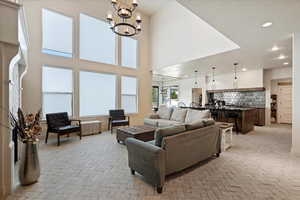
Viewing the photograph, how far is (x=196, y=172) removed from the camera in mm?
2779

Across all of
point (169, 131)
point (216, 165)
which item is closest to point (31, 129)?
point (169, 131)

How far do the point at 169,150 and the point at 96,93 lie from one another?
4.99 metres

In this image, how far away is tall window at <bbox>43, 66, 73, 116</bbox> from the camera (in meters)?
5.30

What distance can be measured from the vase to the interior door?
1098 centimetres

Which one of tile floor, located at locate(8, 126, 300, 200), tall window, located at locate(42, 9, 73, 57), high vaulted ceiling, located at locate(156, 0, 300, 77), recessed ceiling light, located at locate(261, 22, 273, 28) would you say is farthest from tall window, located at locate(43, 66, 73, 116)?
recessed ceiling light, located at locate(261, 22, 273, 28)

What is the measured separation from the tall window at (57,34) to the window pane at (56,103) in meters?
1.49

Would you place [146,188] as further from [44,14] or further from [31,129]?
[44,14]

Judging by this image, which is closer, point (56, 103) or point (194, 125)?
point (194, 125)

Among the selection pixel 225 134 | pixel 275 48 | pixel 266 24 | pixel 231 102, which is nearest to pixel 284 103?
pixel 231 102

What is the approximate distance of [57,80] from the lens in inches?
218

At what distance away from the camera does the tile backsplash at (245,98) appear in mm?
7961

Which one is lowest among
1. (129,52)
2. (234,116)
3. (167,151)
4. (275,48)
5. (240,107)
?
(167,151)

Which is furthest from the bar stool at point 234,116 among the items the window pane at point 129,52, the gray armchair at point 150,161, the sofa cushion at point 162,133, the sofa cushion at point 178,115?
the gray armchair at point 150,161

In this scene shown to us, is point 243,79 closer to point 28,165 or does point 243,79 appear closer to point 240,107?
point 240,107
